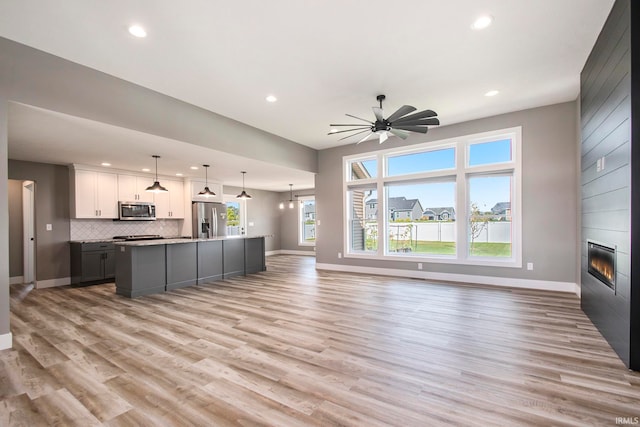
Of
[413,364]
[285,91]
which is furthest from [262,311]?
[285,91]

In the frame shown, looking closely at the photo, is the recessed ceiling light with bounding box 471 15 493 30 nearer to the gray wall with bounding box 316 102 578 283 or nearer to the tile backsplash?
the gray wall with bounding box 316 102 578 283

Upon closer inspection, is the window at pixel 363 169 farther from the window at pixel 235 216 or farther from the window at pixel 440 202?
the window at pixel 235 216

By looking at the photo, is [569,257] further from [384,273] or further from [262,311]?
[262,311]

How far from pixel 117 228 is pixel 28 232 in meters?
1.73

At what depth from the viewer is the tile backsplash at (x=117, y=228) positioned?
6.50 meters

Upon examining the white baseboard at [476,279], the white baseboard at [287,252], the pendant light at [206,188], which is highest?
the pendant light at [206,188]

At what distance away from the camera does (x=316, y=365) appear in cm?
251

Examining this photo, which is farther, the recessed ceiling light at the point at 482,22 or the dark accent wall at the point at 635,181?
the recessed ceiling light at the point at 482,22

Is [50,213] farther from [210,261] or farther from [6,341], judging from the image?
[6,341]

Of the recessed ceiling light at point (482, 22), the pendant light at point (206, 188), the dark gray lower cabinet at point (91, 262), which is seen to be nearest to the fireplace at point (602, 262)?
the recessed ceiling light at point (482, 22)

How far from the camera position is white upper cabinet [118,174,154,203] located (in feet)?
22.5

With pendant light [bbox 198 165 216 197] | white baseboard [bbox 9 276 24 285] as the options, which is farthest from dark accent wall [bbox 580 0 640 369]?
white baseboard [bbox 9 276 24 285]

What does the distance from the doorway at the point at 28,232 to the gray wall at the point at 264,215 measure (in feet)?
16.6

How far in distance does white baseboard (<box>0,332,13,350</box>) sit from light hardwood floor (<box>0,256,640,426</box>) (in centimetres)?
7
